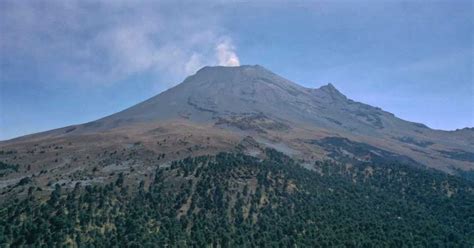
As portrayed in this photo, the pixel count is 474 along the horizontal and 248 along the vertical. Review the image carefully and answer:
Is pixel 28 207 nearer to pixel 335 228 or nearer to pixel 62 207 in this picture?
pixel 62 207

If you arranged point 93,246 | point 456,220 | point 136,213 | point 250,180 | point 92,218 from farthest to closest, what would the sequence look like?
1. point 250,180
2. point 456,220
3. point 136,213
4. point 92,218
5. point 93,246

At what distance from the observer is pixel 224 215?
155 m

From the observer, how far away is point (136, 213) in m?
145

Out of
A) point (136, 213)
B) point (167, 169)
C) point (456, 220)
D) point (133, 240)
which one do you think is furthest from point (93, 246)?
point (456, 220)

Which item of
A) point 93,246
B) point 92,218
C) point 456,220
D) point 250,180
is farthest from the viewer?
point 250,180

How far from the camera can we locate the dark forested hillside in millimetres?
129500

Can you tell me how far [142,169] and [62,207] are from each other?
195 feet

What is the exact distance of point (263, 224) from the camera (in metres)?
151

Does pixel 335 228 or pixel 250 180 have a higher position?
pixel 250 180

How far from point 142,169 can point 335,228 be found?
92302 millimetres

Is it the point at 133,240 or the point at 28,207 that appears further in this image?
the point at 28,207

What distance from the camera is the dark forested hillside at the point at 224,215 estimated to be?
130 meters

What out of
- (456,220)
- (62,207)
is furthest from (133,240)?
(456,220)

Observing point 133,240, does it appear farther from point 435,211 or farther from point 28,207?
→ point 435,211
